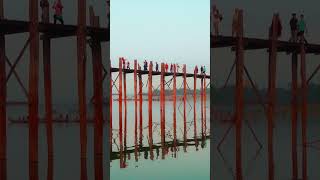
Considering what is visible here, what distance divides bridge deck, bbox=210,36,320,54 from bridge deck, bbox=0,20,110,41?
54.9 inches

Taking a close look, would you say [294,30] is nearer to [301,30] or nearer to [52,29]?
[301,30]

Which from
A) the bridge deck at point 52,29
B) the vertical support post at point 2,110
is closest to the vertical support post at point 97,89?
the bridge deck at point 52,29

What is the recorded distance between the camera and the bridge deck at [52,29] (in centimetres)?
589

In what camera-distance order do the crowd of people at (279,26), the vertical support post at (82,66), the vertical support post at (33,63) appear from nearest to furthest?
the vertical support post at (33,63)
the vertical support post at (82,66)
the crowd of people at (279,26)

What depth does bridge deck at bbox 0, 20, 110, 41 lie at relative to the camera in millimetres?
5891

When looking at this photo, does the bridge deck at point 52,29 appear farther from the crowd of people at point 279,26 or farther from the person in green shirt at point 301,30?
the person in green shirt at point 301,30

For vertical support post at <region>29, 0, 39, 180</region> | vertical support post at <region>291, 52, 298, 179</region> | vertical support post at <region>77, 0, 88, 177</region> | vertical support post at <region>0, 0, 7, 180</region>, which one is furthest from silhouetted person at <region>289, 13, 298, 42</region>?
vertical support post at <region>0, 0, 7, 180</region>

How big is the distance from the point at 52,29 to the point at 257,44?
284 cm

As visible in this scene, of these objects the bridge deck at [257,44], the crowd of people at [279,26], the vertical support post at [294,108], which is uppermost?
the crowd of people at [279,26]

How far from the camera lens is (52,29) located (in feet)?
20.0

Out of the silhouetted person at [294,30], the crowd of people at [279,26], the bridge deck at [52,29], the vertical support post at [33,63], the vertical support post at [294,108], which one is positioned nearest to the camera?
the vertical support post at [33,63]

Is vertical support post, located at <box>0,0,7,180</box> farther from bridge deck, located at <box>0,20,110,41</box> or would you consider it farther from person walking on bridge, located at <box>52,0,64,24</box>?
person walking on bridge, located at <box>52,0,64,24</box>

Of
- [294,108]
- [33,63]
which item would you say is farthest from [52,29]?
[294,108]

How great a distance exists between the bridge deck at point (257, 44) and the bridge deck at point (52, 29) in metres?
1.39
